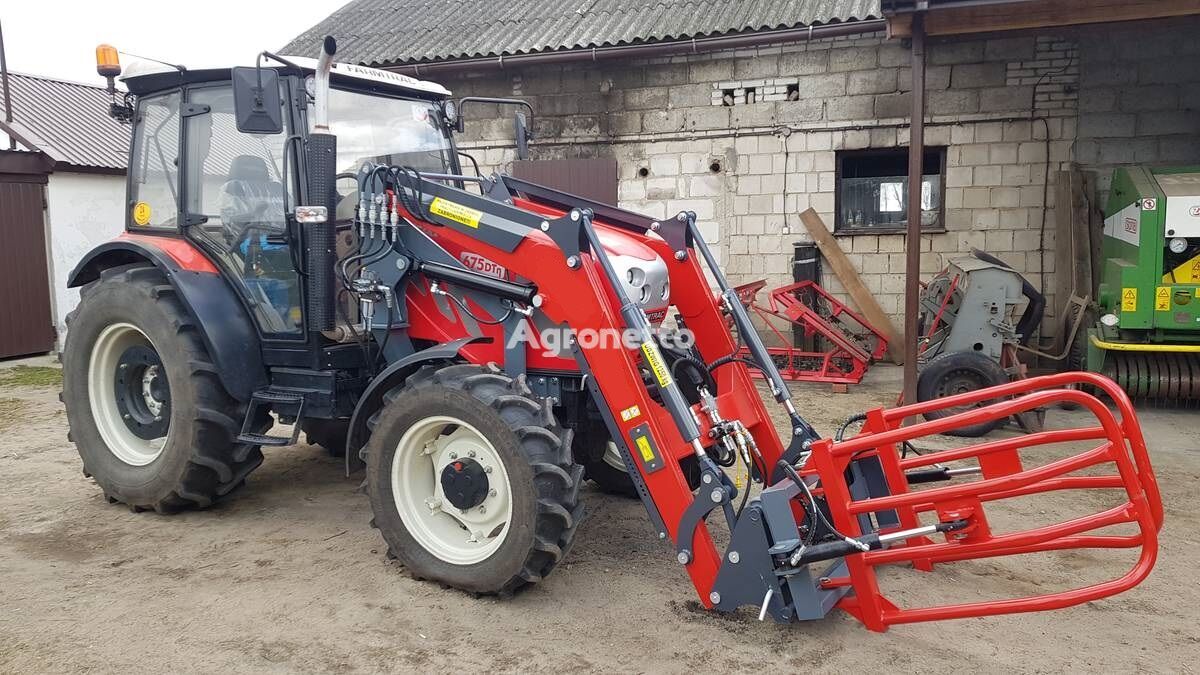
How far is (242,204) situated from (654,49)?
5.90 meters

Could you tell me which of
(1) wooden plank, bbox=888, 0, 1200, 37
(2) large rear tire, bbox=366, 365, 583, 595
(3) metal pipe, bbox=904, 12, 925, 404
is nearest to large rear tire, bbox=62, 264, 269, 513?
(2) large rear tire, bbox=366, 365, 583, 595

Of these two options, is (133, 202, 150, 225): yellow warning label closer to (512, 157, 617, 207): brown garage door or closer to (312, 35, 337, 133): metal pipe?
(312, 35, 337, 133): metal pipe

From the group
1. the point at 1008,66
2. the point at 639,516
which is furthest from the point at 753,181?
the point at 639,516

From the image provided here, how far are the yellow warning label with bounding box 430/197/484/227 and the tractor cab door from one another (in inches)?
31.9

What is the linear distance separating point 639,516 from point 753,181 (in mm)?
5692

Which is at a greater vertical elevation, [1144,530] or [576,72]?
[576,72]

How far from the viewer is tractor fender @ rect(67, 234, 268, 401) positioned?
412 cm

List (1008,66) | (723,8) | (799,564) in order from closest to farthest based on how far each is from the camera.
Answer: (799,564), (1008,66), (723,8)

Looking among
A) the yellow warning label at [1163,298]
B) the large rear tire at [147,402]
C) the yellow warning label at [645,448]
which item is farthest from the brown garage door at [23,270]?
the yellow warning label at [1163,298]

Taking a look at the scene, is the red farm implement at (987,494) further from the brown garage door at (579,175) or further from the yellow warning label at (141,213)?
the brown garage door at (579,175)

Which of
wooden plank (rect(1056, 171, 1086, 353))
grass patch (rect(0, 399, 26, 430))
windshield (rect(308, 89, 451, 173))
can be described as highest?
windshield (rect(308, 89, 451, 173))

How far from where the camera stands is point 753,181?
9211 mm

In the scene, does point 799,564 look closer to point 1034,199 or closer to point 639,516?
point 639,516

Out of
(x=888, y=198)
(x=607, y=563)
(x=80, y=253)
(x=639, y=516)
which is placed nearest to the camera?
(x=607, y=563)
